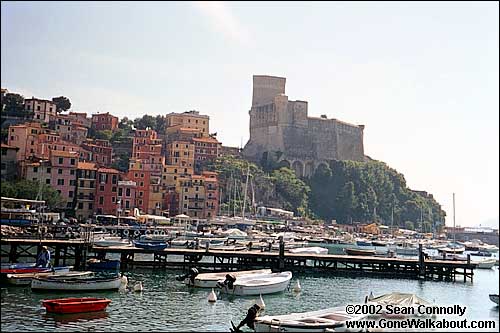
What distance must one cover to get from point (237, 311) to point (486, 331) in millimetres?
8859

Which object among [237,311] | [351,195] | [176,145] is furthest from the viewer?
[351,195]

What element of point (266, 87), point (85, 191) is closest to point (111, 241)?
point (85, 191)

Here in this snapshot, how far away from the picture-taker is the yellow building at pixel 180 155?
8194 cm

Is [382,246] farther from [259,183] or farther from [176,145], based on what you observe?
[176,145]

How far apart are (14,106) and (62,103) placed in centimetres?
1137

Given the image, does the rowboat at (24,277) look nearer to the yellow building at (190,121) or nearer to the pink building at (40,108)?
the pink building at (40,108)

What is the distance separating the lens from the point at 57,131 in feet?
255

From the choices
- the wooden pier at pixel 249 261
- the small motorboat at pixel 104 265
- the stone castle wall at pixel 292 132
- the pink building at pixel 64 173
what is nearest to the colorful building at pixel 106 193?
the pink building at pixel 64 173

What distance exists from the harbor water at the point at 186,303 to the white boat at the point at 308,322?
7.57ft

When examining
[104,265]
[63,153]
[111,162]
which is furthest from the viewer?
[111,162]

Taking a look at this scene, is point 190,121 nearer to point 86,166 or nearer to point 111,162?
point 111,162

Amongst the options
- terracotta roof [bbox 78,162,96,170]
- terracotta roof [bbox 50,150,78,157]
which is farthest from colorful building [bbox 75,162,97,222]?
terracotta roof [bbox 50,150,78,157]

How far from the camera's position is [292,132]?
10438 cm

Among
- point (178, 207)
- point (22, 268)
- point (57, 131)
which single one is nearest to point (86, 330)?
point (22, 268)
